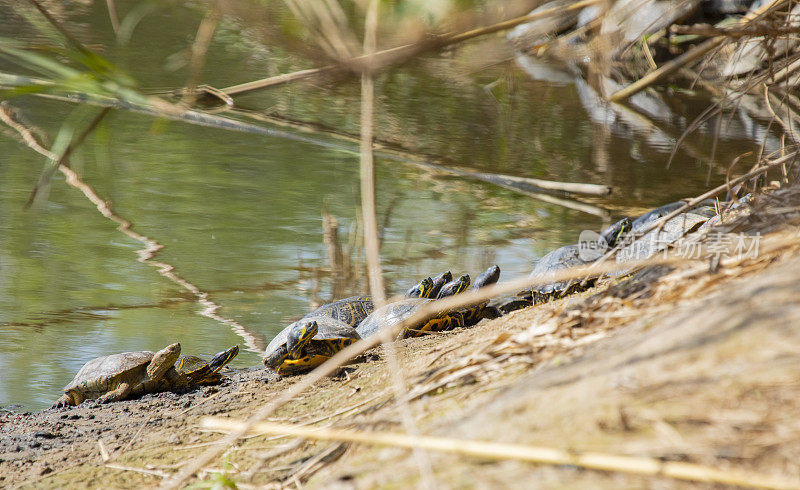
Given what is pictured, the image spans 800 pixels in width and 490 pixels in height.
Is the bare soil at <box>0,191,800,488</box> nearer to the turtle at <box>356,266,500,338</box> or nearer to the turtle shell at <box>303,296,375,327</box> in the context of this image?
the turtle at <box>356,266,500,338</box>

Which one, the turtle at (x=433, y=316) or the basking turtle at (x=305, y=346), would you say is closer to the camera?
the basking turtle at (x=305, y=346)

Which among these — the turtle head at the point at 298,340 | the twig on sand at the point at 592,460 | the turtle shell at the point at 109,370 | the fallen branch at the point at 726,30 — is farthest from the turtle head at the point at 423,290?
the twig on sand at the point at 592,460

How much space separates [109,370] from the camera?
3.03 meters

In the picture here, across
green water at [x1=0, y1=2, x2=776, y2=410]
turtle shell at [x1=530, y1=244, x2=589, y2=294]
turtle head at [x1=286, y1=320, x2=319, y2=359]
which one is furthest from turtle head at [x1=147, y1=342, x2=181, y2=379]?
turtle shell at [x1=530, y1=244, x2=589, y2=294]

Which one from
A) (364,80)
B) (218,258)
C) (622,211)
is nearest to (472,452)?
(364,80)

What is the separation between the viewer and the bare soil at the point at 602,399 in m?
0.77

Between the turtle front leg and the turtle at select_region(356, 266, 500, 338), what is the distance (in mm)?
1271

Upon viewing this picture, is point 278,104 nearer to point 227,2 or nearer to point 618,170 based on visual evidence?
point 618,170

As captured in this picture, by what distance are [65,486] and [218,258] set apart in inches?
93.7

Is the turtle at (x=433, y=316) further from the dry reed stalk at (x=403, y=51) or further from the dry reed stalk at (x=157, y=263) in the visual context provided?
the dry reed stalk at (x=403, y=51)

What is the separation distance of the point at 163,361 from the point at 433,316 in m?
1.45

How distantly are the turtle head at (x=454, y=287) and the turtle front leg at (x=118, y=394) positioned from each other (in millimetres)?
1779

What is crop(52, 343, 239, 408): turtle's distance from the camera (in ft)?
9.84

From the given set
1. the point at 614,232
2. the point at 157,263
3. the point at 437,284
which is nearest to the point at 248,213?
the point at 157,263
